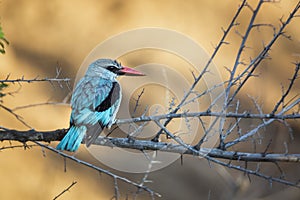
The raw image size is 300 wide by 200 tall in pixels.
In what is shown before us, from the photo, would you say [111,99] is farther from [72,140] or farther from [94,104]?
[72,140]

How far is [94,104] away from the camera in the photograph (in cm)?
366

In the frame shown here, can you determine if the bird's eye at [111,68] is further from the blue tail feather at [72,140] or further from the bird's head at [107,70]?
the blue tail feather at [72,140]

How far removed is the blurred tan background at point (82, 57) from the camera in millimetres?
7062

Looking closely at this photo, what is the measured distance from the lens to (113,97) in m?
3.85

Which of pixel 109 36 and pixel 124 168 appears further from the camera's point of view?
pixel 109 36

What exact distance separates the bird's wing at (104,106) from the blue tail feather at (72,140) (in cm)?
6

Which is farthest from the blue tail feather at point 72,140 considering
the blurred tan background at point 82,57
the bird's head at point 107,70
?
the blurred tan background at point 82,57

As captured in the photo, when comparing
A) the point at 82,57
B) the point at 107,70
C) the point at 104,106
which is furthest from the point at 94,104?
the point at 82,57

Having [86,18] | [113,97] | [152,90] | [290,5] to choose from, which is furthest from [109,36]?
[113,97]

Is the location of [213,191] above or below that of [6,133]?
above

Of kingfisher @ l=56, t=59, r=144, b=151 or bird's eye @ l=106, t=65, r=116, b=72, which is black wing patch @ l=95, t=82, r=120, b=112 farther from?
bird's eye @ l=106, t=65, r=116, b=72

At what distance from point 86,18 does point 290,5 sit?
326 cm

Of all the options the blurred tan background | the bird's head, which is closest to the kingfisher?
the bird's head

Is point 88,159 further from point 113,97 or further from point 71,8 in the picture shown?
point 113,97
